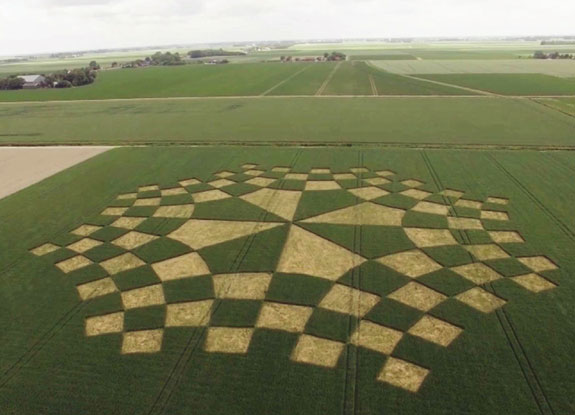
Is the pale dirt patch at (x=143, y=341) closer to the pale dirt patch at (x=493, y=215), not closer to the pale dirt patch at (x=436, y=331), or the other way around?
the pale dirt patch at (x=436, y=331)

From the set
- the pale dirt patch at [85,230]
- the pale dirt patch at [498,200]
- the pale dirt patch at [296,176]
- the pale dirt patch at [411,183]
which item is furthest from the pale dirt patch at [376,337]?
the pale dirt patch at [296,176]

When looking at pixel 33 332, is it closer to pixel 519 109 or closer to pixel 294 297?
pixel 294 297

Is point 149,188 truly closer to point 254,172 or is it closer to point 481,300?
A: point 254,172

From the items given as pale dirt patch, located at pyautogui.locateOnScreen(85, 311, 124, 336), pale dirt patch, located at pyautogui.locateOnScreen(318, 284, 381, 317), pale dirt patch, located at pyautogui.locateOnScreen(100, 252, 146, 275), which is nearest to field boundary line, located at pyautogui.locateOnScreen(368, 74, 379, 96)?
pale dirt patch, located at pyautogui.locateOnScreen(100, 252, 146, 275)

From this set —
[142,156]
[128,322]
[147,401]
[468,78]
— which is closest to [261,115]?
[142,156]

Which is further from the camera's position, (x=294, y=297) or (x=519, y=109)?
(x=519, y=109)

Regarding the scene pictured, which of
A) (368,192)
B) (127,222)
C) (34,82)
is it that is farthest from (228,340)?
(34,82)
